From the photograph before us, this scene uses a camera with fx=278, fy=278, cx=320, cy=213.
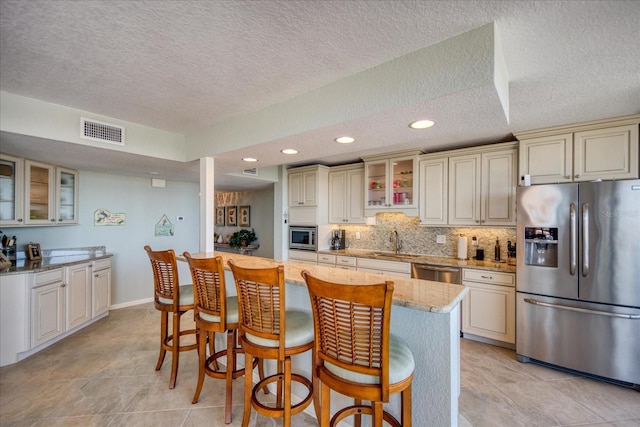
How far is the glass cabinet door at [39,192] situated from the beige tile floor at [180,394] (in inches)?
61.7

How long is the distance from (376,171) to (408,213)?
2.67 feet

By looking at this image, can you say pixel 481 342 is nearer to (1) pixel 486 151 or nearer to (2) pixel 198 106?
(1) pixel 486 151

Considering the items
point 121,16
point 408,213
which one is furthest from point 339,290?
point 408,213

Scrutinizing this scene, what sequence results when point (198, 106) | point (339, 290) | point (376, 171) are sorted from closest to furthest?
1. point (339, 290)
2. point (198, 106)
3. point (376, 171)

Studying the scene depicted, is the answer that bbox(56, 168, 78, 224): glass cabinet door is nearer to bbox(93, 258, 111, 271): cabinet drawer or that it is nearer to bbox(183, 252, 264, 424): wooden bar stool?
bbox(93, 258, 111, 271): cabinet drawer

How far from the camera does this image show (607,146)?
2.67m

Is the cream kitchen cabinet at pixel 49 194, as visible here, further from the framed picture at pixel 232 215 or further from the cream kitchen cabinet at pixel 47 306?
the framed picture at pixel 232 215

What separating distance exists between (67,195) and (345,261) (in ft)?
13.2

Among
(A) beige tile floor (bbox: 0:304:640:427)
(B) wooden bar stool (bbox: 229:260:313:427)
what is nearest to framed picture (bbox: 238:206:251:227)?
(A) beige tile floor (bbox: 0:304:640:427)

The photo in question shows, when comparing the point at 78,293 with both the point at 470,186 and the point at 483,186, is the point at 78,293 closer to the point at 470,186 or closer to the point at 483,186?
the point at 470,186

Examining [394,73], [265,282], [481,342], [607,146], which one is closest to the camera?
[265,282]

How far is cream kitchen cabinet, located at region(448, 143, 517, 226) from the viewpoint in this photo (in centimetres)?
324

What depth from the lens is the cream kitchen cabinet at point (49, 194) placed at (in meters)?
3.26

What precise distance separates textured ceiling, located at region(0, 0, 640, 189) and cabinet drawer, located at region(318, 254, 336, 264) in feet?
6.94
